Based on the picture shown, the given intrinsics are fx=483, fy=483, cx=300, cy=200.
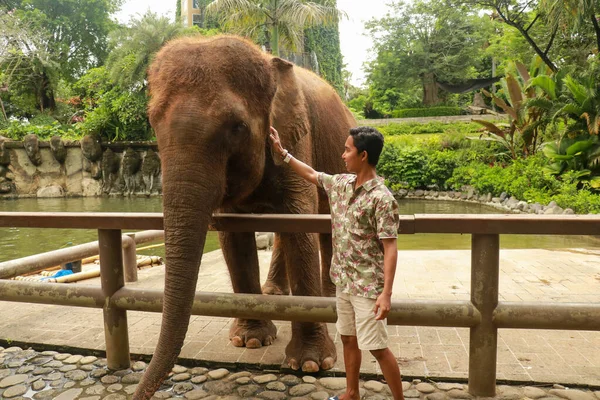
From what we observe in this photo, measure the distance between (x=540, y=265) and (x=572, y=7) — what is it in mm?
10751

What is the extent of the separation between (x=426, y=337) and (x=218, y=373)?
5.20ft

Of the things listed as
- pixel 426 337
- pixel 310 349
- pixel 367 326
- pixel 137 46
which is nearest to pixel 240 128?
pixel 367 326

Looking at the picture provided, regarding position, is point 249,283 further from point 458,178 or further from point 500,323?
point 458,178

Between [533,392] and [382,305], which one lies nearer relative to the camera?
[382,305]

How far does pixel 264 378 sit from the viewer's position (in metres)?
3.01

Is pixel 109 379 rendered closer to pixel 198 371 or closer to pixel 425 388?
pixel 198 371

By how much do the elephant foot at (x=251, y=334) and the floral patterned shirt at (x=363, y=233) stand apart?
4.54 feet

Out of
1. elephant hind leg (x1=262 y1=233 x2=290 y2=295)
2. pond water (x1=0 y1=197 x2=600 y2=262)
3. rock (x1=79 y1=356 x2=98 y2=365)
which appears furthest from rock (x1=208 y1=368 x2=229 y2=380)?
pond water (x1=0 y1=197 x2=600 y2=262)

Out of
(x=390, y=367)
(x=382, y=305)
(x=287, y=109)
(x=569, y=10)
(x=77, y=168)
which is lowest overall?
(x=390, y=367)

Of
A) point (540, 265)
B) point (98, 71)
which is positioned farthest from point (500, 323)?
point (98, 71)

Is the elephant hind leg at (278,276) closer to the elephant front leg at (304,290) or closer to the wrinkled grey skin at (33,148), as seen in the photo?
the elephant front leg at (304,290)

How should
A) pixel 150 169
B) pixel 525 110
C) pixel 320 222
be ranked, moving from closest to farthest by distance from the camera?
pixel 320 222, pixel 525 110, pixel 150 169

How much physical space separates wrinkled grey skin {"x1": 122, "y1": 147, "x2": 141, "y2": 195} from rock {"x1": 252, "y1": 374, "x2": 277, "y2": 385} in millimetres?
22825

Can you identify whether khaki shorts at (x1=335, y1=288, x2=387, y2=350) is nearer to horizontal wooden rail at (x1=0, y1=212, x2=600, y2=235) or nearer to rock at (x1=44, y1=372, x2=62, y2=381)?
horizontal wooden rail at (x1=0, y1=212, x2=600, y2=235)
